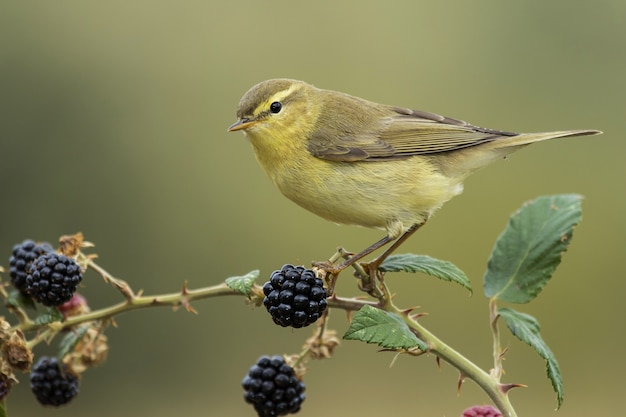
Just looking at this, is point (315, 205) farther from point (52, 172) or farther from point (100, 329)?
point (52, 172)

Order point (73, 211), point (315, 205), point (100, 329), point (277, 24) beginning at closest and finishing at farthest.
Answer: point (100, 329) < point (315, 205) < point (73, 211) < point (277, 24)

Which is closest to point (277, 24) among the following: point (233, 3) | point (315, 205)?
point (233, 3)

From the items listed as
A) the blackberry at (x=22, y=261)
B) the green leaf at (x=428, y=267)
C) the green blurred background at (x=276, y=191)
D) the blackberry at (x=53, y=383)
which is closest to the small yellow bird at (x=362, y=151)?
the green leaf at (x=428, y=267)

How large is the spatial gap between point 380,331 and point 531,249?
864mm

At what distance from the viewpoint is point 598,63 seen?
9.20 metres

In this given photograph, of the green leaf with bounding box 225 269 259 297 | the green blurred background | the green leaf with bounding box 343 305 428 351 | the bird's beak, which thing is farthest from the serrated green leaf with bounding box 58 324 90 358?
the green blurred background

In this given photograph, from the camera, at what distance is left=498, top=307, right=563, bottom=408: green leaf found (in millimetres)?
2498

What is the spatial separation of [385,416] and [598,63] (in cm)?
457

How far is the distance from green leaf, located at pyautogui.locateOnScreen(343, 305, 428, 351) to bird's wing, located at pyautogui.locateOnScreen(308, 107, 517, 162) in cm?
148

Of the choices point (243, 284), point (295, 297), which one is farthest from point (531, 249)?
point (243, 284)

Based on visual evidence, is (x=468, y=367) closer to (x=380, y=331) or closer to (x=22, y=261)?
(x=380, y=331)

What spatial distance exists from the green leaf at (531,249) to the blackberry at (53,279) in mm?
1423

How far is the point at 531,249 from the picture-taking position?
2881 mm

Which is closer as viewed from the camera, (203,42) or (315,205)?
(315,205)
